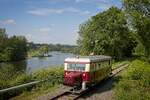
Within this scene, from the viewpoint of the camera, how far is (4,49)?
119 metres

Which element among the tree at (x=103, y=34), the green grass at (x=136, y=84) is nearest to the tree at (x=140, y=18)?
the green grass at (x=136, y=84)

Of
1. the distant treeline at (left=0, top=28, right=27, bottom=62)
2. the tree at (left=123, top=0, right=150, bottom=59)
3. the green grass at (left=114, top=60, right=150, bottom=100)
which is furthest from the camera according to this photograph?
the distant treeline at (left=0, top=28, right=27, bottom=62)

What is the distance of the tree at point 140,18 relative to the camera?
30.6 m

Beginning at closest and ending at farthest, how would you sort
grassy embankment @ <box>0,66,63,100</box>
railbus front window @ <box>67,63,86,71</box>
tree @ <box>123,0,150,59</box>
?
grassy embankment @ <box>0,66,63,100</box>, railbus front window @ <box>67,63,86,71</box>, tree @ <box>123,0,150,59</box>

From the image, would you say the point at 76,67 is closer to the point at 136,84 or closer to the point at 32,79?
the point at 32,79

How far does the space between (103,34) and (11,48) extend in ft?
221

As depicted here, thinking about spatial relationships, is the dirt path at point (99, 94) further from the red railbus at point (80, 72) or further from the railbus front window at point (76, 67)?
the railbus front window at point (76, 67)

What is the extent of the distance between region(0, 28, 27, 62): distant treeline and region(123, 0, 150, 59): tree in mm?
85805

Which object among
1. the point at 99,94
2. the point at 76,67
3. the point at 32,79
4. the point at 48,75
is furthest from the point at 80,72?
the point at 32,79

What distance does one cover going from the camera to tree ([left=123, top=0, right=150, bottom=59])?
30.6 metres

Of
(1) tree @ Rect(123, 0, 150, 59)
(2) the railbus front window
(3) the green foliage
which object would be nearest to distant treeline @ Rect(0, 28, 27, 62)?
(1) tree @ Rect(123, 0, 150, 59)

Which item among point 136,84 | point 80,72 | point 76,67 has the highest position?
point 76,67

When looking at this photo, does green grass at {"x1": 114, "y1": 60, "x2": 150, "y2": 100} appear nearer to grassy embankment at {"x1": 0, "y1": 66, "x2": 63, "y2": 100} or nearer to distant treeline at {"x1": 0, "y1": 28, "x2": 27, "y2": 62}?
grassy embankment at {"x1": 0, "y1": 66, "x2": 63, "y2": 100}

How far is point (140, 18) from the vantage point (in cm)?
3077
